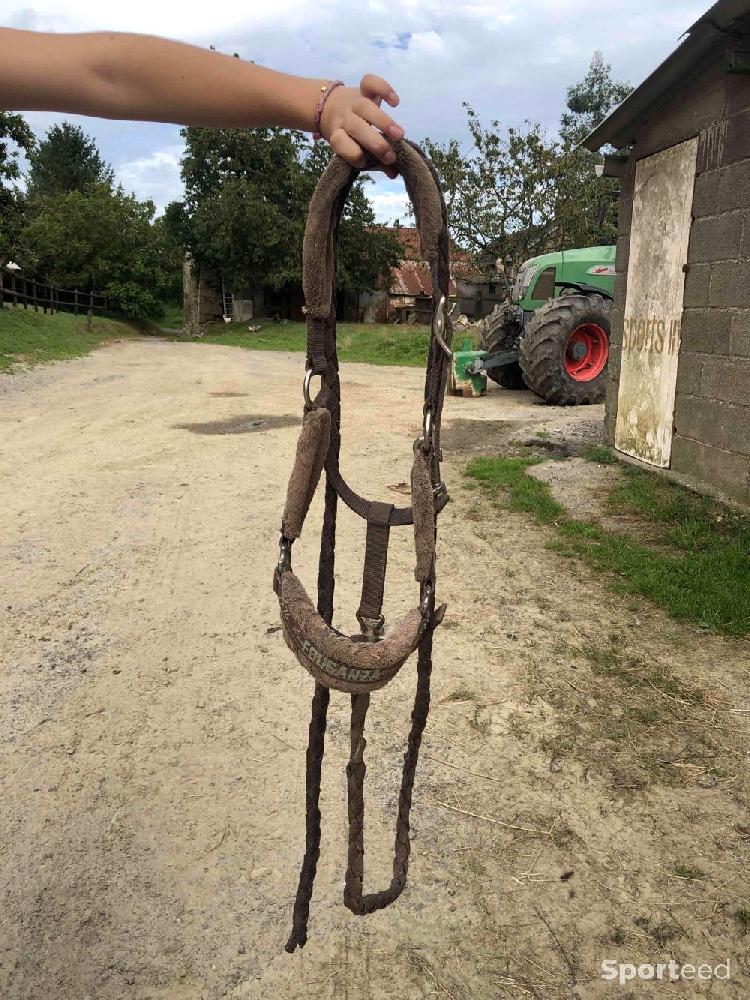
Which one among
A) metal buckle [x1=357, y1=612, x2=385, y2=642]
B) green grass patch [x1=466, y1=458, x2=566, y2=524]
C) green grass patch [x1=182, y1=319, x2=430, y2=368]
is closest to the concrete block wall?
green grass patch [x1=466, y1=458, x2=566, y2=524]

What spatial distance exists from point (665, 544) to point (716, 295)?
6.95 feet

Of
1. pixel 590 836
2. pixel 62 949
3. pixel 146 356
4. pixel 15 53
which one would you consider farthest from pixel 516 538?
pixel 146 356

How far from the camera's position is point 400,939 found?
6.77ft

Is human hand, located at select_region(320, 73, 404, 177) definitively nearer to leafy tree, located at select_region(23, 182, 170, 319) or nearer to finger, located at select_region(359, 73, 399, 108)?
finger, located at select_region(359, 73, 399, 108)

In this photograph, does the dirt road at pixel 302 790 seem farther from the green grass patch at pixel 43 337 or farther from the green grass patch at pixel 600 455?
the green grass patch at pixel 43 337

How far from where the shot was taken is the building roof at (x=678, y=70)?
512cm

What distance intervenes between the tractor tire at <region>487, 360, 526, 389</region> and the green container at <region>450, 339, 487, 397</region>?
2.48 ft

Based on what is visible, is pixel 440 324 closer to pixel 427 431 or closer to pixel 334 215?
pixel 427 431

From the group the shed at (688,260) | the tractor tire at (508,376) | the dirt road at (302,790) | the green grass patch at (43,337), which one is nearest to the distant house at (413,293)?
the green grass patch at (43,337)

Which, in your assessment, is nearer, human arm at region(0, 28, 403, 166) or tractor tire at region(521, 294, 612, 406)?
human arm at region(0, 28, 403, 166)

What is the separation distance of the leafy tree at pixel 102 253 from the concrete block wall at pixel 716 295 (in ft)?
98.9

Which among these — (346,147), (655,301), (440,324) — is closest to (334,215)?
(346,147)

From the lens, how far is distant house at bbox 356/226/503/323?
94.7ft

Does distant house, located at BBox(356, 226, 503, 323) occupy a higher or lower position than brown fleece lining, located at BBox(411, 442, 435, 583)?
higher
